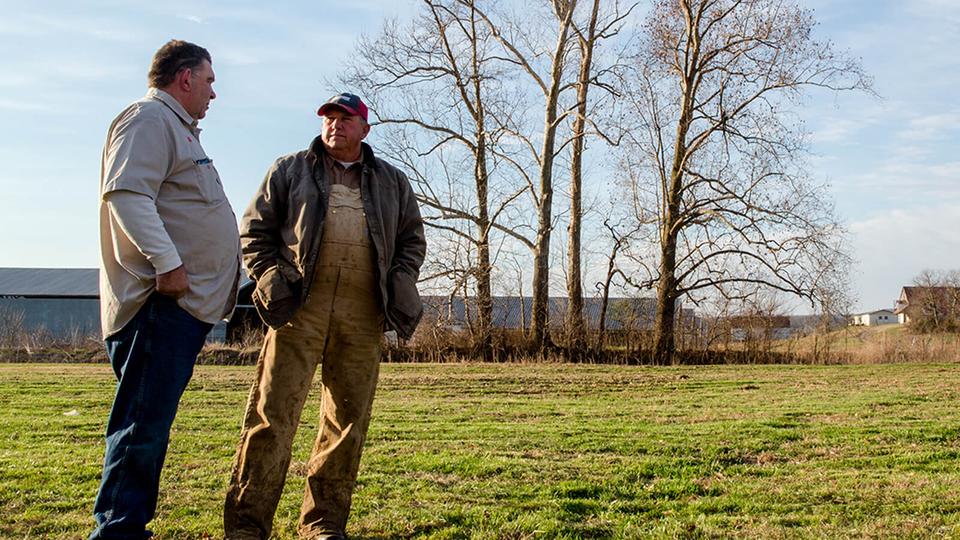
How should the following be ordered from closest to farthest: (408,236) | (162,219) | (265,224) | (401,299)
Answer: (162,219) → (265,224) → (401,299) → (408,236)

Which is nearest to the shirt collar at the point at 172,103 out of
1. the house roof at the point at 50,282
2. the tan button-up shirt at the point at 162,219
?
the tan button-up shirt at the point at 162,219

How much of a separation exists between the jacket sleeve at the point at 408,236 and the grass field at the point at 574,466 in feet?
4.63

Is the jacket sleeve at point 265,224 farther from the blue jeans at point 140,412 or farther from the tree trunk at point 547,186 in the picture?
the tree trunk at point 547,186

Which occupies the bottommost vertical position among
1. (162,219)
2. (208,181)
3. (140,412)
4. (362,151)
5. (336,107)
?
(140,412)

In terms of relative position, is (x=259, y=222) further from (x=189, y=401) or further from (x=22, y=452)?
(x=189, y=401)

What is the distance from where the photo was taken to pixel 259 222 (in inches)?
177

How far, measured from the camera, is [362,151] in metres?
4.74

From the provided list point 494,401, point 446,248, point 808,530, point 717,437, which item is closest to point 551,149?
point 446,248

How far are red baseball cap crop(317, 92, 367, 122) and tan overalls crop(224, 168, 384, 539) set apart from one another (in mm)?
390

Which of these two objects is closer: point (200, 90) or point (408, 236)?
point (200, 90)

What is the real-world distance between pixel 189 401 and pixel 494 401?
14.6ft

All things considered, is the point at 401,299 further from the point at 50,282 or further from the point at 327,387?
the point at 50,282

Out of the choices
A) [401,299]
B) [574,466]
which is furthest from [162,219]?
[574,466]

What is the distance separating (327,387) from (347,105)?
147 cm
